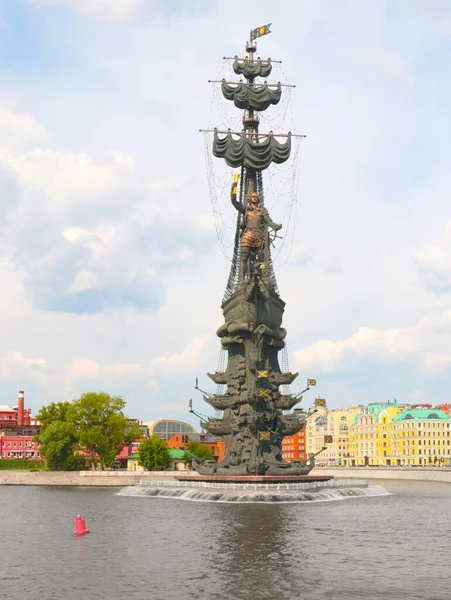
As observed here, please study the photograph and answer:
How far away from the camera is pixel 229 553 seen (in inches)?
1730

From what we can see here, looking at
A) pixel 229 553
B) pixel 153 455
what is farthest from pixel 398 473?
pixel 229 553

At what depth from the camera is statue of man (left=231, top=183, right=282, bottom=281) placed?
98.4m

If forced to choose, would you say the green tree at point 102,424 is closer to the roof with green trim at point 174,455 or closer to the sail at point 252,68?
the roof with green trim at point 174,455

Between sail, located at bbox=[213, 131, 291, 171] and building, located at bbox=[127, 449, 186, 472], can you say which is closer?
sail, located at bbox=[213, 131, 291, 171]

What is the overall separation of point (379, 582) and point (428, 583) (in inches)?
80.1

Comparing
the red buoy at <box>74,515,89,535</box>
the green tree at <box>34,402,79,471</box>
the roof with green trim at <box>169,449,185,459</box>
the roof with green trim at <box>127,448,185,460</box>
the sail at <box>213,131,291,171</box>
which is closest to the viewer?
the red buoy at <box>74,515,89,535</box>

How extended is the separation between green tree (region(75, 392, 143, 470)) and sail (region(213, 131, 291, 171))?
51427 millimetres

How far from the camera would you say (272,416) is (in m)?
93.4

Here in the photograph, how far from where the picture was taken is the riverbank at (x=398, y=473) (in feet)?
454

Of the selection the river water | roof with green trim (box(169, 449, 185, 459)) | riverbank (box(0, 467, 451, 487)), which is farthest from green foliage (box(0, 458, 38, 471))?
the river water

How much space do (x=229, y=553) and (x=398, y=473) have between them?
112 m

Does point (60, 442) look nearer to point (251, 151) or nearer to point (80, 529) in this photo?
point (251, 151)

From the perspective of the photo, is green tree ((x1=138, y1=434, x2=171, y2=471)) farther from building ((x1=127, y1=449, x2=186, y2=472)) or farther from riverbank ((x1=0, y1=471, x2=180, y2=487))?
riverbank ((x1=0, y1=471, x2=180, y2=487))

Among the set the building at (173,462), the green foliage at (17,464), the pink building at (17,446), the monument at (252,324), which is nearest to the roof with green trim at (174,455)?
the building at (173,462)
